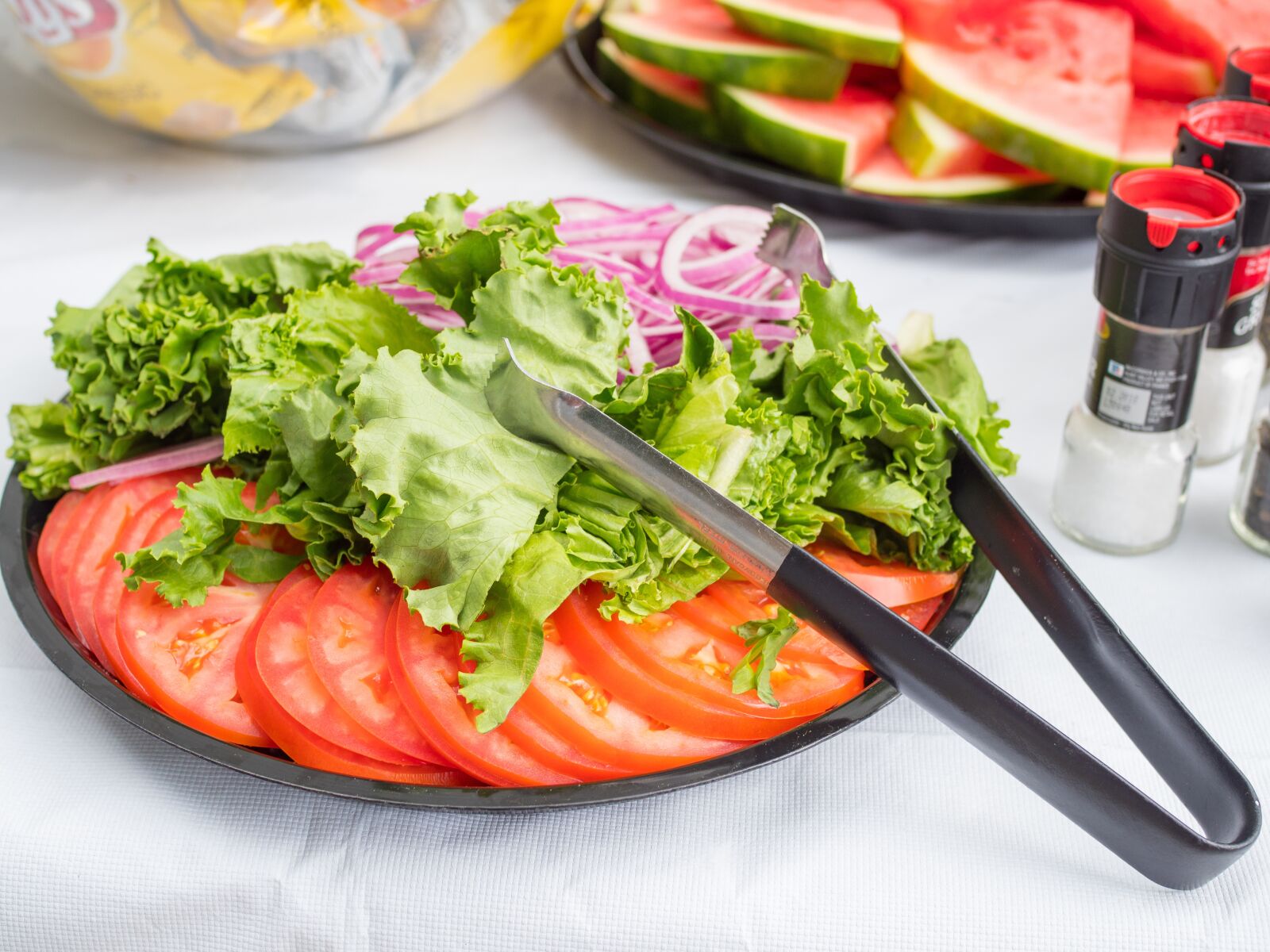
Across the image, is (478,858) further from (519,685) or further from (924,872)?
(924,872)

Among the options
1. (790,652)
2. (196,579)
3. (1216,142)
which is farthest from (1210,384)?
(196,579)

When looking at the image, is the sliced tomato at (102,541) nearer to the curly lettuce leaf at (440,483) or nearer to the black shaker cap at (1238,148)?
the curly lettuce leaf at (440,483)

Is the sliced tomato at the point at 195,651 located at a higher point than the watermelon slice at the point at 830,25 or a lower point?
lower

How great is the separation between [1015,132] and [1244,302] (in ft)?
1.81

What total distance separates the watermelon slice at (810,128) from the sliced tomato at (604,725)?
43.4 inches

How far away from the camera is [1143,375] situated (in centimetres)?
117

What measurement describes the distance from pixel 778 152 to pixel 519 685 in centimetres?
122

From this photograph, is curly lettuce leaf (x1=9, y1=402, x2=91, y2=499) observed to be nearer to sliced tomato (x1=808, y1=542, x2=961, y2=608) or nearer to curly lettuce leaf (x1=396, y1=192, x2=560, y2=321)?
curly lettuce leaf (x1=396, y1=192, x2=560, y2=321)

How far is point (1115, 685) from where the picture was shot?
93 cm

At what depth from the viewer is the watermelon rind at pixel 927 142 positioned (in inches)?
71.9

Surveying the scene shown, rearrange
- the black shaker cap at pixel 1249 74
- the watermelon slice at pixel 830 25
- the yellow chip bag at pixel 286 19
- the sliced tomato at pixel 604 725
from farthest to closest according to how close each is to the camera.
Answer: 1. the watermelon slice at pixel 830 25
2. the yellow chip bag at pixel 286 19
3. the black shaker cap at pixel 1249 74
4. the sliced tomato at pixel 604 725

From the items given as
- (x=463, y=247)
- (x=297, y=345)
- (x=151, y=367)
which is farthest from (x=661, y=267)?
(x=151, y=367)

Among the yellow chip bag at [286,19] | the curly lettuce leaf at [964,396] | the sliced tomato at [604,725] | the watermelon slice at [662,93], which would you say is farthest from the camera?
the watermelon slice at [662,93]

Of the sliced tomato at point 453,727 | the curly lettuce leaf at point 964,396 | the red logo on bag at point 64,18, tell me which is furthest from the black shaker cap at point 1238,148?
the red logo on bag at point 64,18
